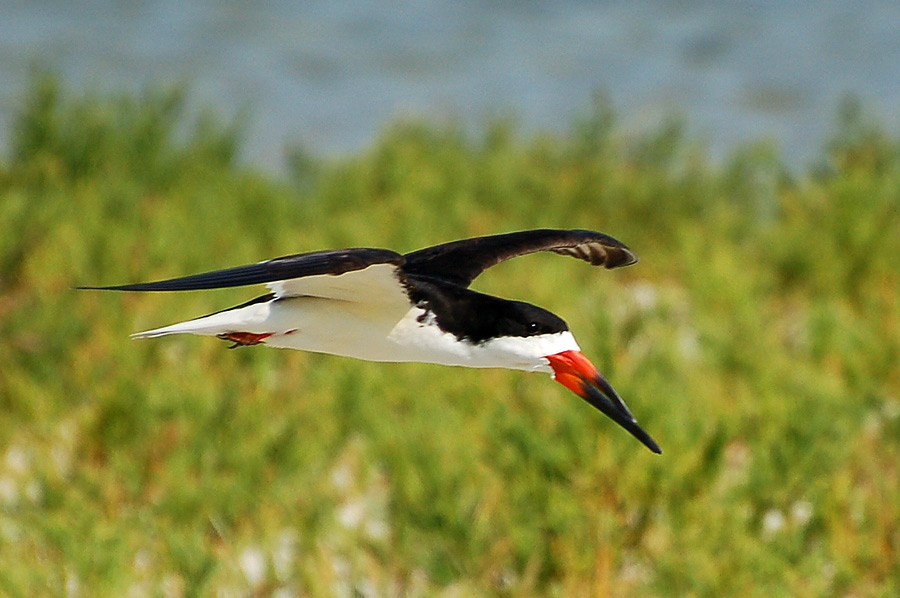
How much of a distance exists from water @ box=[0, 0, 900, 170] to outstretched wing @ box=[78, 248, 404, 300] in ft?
Result: 24.8

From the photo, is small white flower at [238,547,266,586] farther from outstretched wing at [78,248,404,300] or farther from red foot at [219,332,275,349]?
outstretched wing at [78,248,404,300]

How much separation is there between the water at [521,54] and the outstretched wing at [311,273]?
7558mm

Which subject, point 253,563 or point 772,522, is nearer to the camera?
point 253,563

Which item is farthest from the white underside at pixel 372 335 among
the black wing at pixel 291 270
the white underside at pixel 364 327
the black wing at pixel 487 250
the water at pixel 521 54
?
the water at pixel 521 54

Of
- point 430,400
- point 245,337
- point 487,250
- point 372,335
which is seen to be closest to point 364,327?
point 372,335

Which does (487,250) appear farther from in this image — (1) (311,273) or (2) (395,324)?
(1) (311,273)

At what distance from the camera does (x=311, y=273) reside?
2420 millimetres

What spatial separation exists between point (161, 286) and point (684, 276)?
15.2 ft

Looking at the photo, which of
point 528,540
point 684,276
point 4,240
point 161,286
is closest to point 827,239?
point 684,276

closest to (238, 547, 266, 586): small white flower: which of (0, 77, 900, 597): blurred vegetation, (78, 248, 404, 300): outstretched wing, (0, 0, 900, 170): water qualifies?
(0, 77, 900, 597): blurred vegetation

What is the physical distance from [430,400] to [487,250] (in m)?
1.99

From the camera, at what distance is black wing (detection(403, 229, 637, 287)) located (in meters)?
3.18

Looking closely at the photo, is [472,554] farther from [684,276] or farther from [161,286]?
[684,276]

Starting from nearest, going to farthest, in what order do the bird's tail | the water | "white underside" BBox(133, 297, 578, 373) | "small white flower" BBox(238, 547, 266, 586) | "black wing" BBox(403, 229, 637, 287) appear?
the bird's tail < "white underside" BBox(133, 297, 578, 373) < "black wing" BBox(403, 229, 637, 287) < "small white flower" BBox(238, 547, 266, 586) < the water
